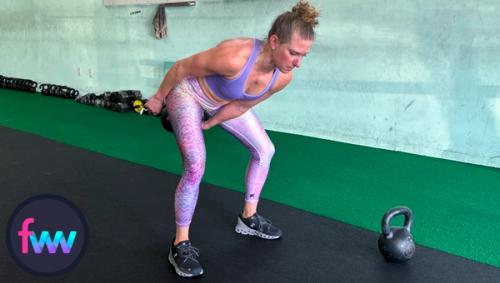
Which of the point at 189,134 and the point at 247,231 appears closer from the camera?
the point at 189,134

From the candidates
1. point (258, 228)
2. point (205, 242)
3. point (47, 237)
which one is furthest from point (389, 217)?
point (47, 237)

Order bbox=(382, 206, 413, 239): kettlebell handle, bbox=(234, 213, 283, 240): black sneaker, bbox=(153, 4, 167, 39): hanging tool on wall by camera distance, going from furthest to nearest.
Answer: bbox=(153, 4, 167, 39): hanging tool on wall → bbox=(234, 213, 283, 240): black sneaker → bbox=(382, 206, 413, 239): kettlebell handle

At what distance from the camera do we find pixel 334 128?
3.97 m

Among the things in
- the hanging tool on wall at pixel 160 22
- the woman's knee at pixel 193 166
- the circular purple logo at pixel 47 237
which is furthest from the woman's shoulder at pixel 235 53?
the hanging tool on wall at pixel 160 22

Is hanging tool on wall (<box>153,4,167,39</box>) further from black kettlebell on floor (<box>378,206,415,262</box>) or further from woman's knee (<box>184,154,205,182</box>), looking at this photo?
black kettlebell on floor (<box>378,206,415,262</box>)

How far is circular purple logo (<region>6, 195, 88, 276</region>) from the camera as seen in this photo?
1.65m

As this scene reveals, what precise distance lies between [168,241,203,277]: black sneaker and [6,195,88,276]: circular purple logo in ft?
1.27

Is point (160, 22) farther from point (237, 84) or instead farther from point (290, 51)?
point (290, 51)

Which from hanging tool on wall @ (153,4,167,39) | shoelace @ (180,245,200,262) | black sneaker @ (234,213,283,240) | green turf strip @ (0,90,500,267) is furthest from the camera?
hanging tool on wall @ (153,4,167,39)

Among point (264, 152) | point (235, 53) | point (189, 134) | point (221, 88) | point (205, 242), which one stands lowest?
point (205, 242)

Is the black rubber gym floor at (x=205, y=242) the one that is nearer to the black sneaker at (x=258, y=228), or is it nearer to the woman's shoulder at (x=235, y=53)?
the black sneaker at (x=258, y=228)

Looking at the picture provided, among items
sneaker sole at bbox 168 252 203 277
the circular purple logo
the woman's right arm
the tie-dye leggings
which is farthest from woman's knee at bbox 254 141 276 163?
the circular purple logo

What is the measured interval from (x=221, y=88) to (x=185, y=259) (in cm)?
67

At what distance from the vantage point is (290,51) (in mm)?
1451
